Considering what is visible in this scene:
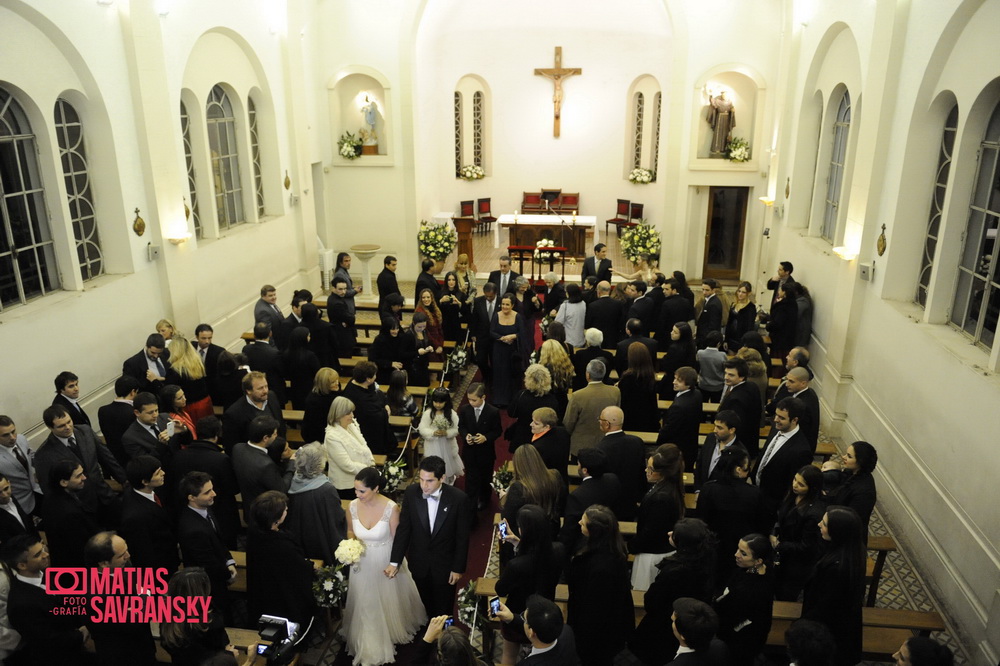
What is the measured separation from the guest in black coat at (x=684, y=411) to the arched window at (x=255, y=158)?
8.96 metres

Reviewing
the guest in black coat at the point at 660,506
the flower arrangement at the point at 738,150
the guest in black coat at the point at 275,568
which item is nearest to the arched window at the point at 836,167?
the flower arrangement at the point at 738,150

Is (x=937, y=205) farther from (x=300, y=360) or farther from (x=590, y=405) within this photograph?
(x=300, y=360)

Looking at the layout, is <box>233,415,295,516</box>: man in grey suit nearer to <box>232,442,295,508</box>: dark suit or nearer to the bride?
<box>232,442,295,508</box>: dark suit

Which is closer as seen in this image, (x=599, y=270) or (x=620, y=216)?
(x=599, y=270)

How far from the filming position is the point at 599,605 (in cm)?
475

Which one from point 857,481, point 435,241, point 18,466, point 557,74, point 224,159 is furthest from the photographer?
point 557,74

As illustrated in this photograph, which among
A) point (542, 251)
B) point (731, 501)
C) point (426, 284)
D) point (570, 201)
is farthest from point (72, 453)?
point (570, 201)

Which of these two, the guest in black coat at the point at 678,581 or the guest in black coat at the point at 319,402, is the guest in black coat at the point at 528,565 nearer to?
the guest in black coat at the point at 678,581

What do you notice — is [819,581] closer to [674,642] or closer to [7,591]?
[674,642]

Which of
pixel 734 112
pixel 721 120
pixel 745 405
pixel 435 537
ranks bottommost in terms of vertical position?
pixel 435 537

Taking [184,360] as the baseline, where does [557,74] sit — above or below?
above

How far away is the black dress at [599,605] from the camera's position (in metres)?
4.70

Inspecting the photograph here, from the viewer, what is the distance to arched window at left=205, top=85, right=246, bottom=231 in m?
12.0

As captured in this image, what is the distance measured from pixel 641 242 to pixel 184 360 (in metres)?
10.6
